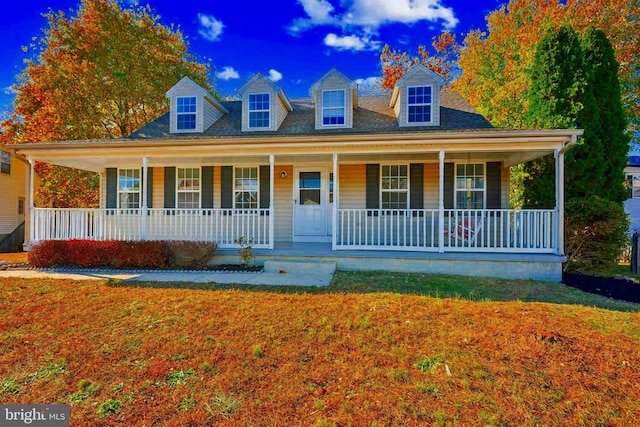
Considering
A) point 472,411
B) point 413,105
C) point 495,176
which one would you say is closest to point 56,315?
point 472,411

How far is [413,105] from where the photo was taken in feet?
30.8

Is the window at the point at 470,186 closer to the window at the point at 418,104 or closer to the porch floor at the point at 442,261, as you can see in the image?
the window at the point at 418,104

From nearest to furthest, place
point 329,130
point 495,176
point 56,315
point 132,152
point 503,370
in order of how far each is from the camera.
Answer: point 503,370 → point 56,315 → point 132,152 → point 495,176 → point 329,130

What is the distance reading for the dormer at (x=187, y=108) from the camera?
10242 mm

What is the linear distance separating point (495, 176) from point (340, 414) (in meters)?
8.55

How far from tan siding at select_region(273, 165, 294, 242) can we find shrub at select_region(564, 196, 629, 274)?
23.9ft

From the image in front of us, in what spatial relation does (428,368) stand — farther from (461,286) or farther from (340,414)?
(461,286)

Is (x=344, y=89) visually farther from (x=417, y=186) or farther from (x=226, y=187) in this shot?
(x=226, y=187)

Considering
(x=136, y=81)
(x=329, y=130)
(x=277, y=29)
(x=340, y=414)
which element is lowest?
(x=340, y=414)

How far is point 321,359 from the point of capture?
3.08m

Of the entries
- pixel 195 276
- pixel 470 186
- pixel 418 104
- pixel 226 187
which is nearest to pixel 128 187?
pixel 226 187

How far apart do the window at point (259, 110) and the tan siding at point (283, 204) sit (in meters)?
1.60

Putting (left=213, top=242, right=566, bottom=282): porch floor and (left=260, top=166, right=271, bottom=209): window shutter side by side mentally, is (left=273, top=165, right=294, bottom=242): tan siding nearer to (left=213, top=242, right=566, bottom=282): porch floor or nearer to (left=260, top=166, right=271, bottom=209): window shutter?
(left=260, top=166, right=271, bottom=209): window shutter

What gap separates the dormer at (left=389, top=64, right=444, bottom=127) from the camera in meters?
9.27
